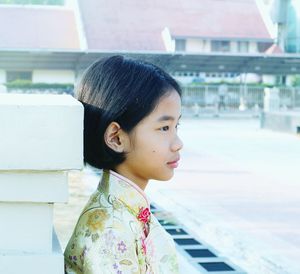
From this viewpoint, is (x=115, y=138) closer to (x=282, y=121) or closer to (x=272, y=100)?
(x=282, y=121)

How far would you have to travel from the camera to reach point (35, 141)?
3.07 feet

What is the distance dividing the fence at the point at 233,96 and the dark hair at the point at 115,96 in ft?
71.8

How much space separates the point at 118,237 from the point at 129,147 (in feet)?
0.65

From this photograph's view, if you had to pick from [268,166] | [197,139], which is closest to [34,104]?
[268,166]

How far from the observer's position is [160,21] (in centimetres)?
2728

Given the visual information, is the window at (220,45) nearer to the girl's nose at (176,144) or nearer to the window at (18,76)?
the window at (18,76)

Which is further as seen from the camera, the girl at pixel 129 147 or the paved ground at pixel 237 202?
the paved ground at pixel 237 202

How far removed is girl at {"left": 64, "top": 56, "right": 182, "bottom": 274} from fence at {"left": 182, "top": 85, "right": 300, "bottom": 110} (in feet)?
71.8

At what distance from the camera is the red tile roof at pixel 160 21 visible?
25266mm

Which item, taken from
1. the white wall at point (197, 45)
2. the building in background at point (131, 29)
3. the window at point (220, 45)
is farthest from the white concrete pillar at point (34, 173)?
the window at point (220, 45)

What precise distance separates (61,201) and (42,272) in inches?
4.2

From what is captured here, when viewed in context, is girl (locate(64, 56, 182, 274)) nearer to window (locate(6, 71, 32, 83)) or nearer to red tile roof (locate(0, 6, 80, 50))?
red tile roof (locate(0, 6, 80, 50))

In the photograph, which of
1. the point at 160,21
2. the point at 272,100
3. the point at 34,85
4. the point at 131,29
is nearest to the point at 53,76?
the point at 34,85

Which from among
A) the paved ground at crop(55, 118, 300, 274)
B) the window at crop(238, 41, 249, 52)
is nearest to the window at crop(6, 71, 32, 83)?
the window at crop(238, 41, 249, 52)
